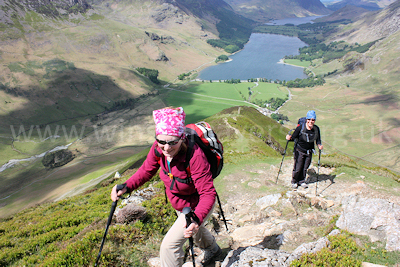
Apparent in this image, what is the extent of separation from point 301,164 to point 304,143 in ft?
4.42

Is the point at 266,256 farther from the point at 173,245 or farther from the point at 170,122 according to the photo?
the point at 170,122

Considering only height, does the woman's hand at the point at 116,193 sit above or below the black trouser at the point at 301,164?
above

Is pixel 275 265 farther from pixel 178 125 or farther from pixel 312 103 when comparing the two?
pixel 312 103

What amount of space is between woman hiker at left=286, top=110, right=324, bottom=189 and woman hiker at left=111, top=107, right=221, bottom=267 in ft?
26.8

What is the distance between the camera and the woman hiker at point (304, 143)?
35.2ft

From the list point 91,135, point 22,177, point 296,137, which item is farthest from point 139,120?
point 296,137

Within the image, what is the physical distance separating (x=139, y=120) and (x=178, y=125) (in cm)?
12939

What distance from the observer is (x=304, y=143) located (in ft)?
36.4

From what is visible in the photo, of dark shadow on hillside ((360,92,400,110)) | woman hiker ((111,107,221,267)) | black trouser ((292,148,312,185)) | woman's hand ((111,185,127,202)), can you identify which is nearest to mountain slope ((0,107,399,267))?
black trouser ((292,148,312,185))

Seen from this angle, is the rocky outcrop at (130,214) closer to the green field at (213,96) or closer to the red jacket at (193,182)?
the red jacket at (193,182)

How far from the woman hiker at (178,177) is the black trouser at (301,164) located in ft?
28.2

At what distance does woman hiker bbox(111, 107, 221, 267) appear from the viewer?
13.7ft

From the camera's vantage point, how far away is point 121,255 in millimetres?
6297

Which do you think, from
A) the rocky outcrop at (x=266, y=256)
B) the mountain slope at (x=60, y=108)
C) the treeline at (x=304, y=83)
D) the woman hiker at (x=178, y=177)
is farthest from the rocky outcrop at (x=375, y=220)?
the treeline at (x=304, y=83)
